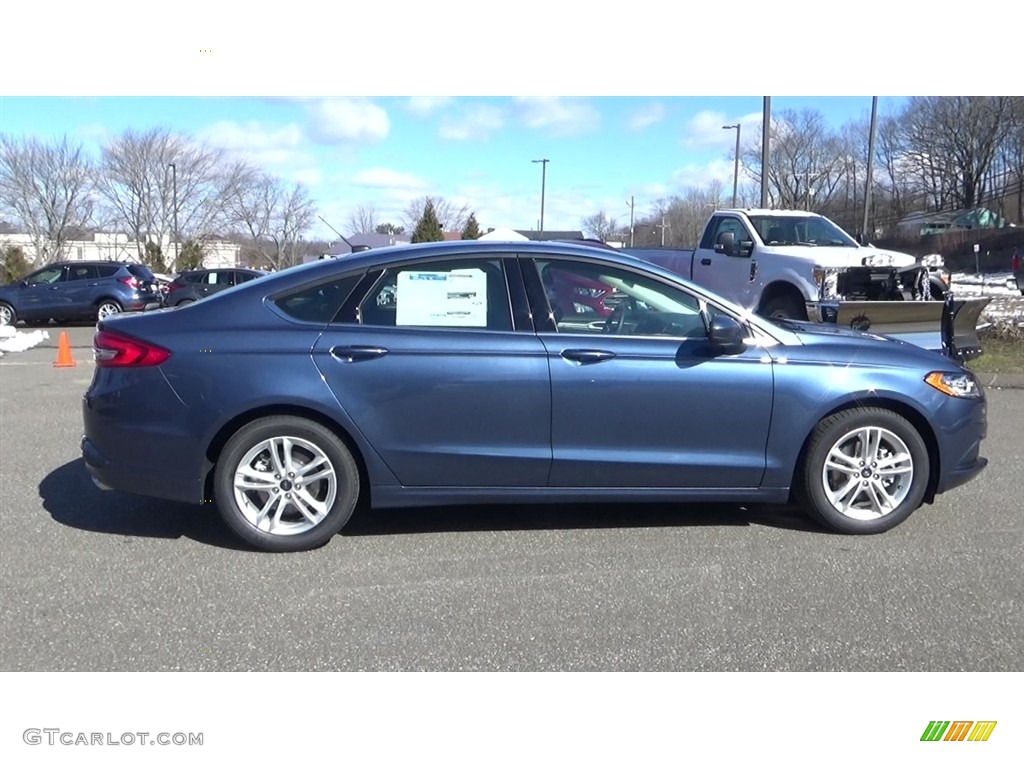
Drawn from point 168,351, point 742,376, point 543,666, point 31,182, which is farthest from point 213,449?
point 31,182

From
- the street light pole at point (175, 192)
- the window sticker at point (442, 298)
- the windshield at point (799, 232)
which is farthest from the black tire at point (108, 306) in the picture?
the street light pole at point (175, 192)

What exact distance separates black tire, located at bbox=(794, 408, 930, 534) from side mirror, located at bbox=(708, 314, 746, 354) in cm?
65

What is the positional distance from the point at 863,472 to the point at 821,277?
6577mm

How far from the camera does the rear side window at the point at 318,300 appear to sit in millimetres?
4855

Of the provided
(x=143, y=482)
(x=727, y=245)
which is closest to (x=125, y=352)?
(x=143, y=482)

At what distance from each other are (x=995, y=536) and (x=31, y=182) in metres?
46.7

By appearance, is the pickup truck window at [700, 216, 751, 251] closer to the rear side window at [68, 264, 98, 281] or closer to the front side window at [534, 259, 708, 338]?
the front side window at [534, 259, 708, 338]

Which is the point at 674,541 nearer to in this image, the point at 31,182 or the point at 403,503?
the point at 403,503

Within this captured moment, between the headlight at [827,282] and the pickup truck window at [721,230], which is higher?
the pickup truck window at [721,230]

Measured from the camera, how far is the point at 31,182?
142ft

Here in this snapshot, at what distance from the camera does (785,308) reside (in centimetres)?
1174

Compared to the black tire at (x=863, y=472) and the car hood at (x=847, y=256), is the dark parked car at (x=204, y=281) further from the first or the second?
the black tire at (x=863, y=472)
